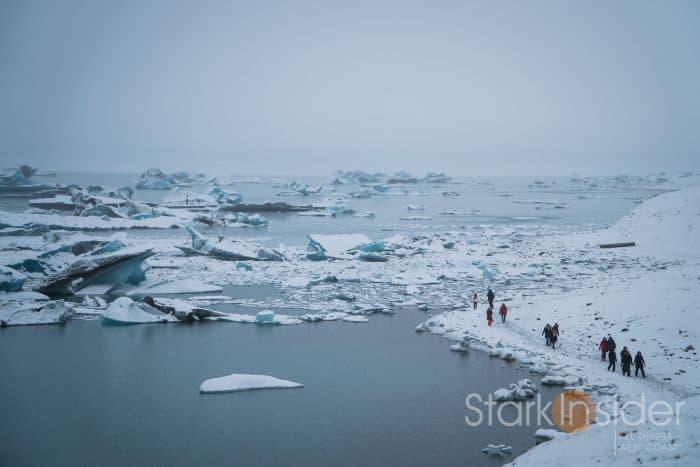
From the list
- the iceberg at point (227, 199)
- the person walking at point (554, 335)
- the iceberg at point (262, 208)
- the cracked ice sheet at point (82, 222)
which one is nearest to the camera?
the person walking at point (554, 335)

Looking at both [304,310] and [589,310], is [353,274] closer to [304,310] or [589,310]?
[304,310]

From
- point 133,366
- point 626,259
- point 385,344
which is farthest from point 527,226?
point 133,366

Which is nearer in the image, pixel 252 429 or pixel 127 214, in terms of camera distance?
pixel 252 429

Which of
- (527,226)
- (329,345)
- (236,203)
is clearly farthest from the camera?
(236,203)

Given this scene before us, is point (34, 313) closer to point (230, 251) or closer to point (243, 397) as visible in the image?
point (243, 397)

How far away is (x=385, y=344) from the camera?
13242mm

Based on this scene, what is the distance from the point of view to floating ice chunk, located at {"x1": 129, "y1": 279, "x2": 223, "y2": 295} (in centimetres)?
1831

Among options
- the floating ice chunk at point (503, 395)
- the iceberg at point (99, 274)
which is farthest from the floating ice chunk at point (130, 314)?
the floating ice chunk at point (503, 395)

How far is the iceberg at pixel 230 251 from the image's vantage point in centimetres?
2441

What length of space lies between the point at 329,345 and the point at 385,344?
1.26 metres

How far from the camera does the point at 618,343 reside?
1193cm

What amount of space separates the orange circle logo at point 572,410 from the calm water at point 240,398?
36 centimetres

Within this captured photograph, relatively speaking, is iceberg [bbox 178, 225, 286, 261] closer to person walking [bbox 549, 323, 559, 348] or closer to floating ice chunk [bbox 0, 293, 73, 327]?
floating ice chunk [bbox 0, 293, 73, 327]

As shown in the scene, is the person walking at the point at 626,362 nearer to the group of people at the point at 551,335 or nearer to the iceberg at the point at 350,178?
the group of people at the point at 551,335
